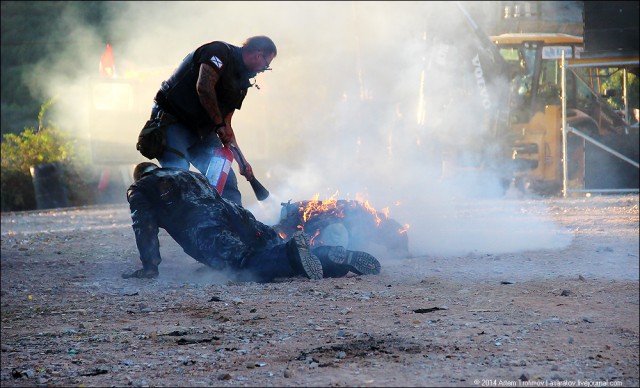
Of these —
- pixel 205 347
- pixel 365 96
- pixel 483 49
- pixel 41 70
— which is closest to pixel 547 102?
pixel 483 49

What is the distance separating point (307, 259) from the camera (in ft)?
21.3

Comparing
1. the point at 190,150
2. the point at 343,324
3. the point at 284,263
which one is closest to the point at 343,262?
the point at 284,263

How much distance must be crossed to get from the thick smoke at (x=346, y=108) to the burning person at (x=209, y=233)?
2.05m

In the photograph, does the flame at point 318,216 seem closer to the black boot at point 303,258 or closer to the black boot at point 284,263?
the black boot at point 284,263

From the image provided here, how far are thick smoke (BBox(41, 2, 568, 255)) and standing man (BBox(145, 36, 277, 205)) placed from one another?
5.68 ft

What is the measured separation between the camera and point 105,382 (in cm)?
395

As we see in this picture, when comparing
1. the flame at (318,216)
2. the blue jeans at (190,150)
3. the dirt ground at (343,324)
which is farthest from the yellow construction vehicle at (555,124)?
the blue jeans at (190,150)

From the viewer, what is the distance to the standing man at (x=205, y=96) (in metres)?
7.18

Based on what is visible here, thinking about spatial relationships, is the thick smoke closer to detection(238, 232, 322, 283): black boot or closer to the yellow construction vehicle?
the yellow construction vehicle

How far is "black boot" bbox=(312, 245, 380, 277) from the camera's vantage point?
21.6ft

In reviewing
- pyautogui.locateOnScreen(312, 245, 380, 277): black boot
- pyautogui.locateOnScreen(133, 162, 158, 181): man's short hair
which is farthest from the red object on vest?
pyautogui.locateOnScreen(312, 245, 380, 277): black boot

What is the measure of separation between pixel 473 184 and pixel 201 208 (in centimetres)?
1056

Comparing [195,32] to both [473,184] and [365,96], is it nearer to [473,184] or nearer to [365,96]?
[365,96]

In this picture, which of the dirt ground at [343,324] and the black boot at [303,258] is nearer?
the dirt ground at [343,324]
